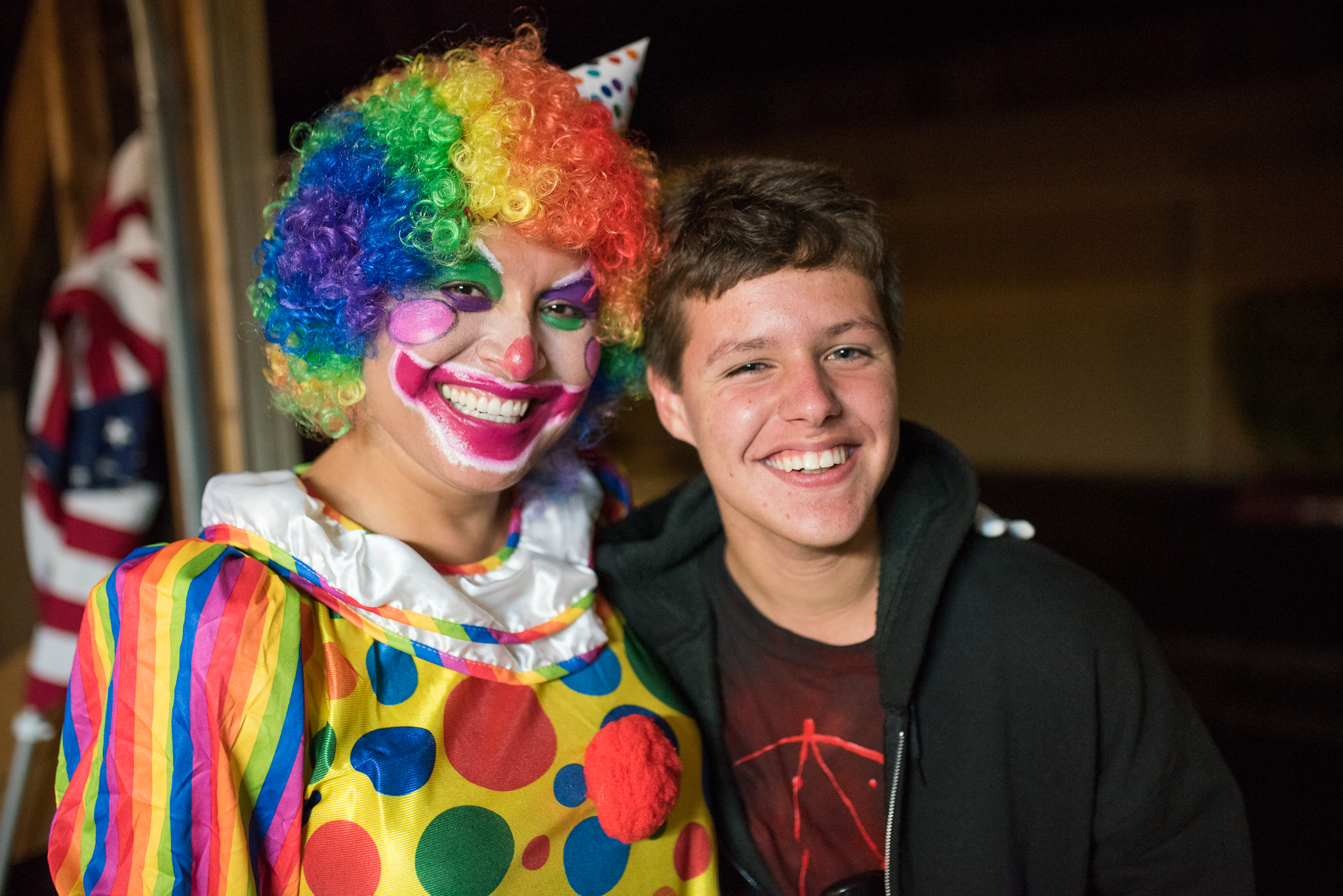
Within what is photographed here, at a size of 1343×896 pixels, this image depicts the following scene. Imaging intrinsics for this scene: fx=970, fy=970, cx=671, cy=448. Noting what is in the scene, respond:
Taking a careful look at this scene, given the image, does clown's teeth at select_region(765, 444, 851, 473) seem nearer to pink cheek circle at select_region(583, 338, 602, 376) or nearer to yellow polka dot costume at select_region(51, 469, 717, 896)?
pink cheek circle at select_region(583, 338, 602, 376)

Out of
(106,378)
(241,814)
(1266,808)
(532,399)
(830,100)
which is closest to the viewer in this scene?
(241,814)

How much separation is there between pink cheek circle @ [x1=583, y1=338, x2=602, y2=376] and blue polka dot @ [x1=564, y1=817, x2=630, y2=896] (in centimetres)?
67

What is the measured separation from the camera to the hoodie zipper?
1.50m

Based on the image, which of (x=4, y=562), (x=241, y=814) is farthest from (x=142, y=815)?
(x=4, y=562)

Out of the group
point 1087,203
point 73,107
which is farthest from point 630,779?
point 1087,203

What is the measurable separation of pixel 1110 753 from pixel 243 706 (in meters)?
1.28

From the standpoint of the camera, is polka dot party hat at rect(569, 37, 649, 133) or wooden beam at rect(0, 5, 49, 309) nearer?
polka dot party hat at rect(569, 37, 649, 133)

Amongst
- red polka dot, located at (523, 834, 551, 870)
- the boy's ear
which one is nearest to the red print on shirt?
red polka dot, located at (523, 834, 551, 870)

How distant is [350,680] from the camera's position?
1.26m

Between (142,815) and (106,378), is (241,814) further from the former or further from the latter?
(106,378)

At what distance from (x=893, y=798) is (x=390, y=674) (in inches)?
31.2

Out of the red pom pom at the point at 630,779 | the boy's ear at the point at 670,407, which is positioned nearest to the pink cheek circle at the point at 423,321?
the boy's ear at the point at 670,407

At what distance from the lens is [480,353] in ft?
4.57

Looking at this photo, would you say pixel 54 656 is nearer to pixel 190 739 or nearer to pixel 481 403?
pixel 190 739
